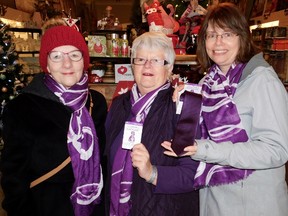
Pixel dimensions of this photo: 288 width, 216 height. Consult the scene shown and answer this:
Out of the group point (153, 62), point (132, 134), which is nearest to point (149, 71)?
point (153, 62)

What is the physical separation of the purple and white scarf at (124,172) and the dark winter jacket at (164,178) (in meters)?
0.03

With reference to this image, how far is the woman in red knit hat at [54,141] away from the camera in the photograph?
1.51 m

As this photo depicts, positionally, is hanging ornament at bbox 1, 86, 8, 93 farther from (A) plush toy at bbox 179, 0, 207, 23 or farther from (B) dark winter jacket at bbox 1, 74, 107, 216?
(A) plush toy at bbox 179, 0, 207, 23

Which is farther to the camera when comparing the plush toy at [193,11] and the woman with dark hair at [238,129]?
the plush toy at [193,11]

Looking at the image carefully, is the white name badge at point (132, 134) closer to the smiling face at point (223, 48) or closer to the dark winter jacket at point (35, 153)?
the dark winter jacket at point (35, 153)

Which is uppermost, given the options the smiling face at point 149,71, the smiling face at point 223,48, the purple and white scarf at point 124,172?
the smiling face at point 223,48

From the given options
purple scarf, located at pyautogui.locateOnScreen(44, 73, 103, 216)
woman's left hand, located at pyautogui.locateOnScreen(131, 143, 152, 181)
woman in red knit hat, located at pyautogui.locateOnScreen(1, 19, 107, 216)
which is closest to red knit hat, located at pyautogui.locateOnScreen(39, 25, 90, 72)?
woman in red knit hat, located at pyautogui.locateOnScreen(1, 19, 107, 216)

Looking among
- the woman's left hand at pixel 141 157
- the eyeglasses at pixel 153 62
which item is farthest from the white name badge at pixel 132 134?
the eyeglasses at pixel 153 62

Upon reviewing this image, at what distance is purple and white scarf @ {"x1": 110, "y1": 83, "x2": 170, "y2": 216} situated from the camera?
5.46ft

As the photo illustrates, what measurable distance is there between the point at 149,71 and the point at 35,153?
2.69 ft

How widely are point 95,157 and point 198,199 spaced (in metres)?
0.72

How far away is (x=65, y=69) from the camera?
1.66 meters

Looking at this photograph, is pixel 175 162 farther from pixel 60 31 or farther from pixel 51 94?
pixel 60 31

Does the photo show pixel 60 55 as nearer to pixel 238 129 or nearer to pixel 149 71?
pixel 149 71
